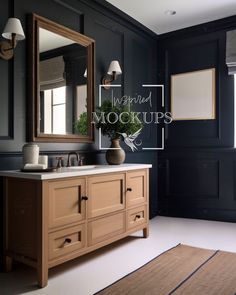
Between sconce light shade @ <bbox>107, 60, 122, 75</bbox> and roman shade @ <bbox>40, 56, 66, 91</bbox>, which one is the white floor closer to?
roman shade @ <bbox>40, 56, 66, 91</bbox>

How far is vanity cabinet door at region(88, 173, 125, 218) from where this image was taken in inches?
92.9

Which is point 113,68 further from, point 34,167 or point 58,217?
point 58,217

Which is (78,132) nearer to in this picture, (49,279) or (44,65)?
(44,65)

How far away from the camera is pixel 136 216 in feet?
9.57

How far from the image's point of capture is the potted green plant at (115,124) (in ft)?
9.57

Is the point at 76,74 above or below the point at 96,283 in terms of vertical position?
above

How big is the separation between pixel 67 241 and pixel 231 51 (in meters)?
2.86

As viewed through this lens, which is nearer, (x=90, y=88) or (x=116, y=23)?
(x=90, y=88)

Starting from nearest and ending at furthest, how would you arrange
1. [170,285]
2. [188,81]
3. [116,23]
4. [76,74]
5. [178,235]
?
[170,285], [76,74], [178,235], [116,23], [188,81]

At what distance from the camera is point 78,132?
2893 millimetres

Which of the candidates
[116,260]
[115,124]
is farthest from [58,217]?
[115,124]

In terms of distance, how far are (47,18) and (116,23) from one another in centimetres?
106

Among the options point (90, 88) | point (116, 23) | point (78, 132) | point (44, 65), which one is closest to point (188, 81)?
point (116, 23)

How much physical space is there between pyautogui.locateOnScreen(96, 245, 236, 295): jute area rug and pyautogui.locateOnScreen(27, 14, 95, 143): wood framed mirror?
129cm
